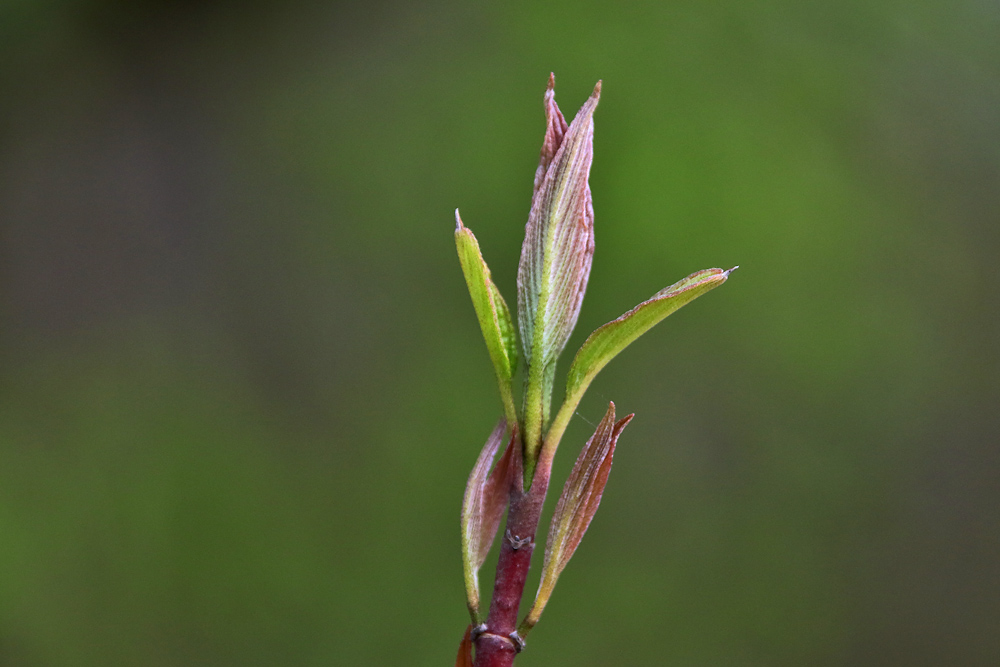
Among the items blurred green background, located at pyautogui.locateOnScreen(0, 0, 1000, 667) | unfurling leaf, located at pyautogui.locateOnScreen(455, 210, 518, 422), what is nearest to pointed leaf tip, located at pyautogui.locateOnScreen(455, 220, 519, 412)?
unfurling leaf, located at pyautogui.locateOnScreen(455, 210, 518, 422)

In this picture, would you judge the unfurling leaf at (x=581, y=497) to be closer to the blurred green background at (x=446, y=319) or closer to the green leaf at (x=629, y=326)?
the green leaf at (x=629, y=326)

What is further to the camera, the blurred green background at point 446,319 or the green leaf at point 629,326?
the blurred green background at point 446,319

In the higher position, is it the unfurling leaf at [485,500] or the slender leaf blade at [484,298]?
the slender leaf blade at [484,298]

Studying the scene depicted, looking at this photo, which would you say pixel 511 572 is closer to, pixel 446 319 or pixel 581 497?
pixel 581 497

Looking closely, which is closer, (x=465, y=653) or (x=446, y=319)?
(x=465, y=653)

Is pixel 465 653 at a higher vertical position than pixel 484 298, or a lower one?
lower

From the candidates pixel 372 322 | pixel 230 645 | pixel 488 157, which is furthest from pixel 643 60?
pixel 230 645

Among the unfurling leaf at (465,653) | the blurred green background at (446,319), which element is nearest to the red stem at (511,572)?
the unfurling leaf at (465,653)

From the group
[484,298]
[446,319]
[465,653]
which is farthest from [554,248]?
[446,319]
